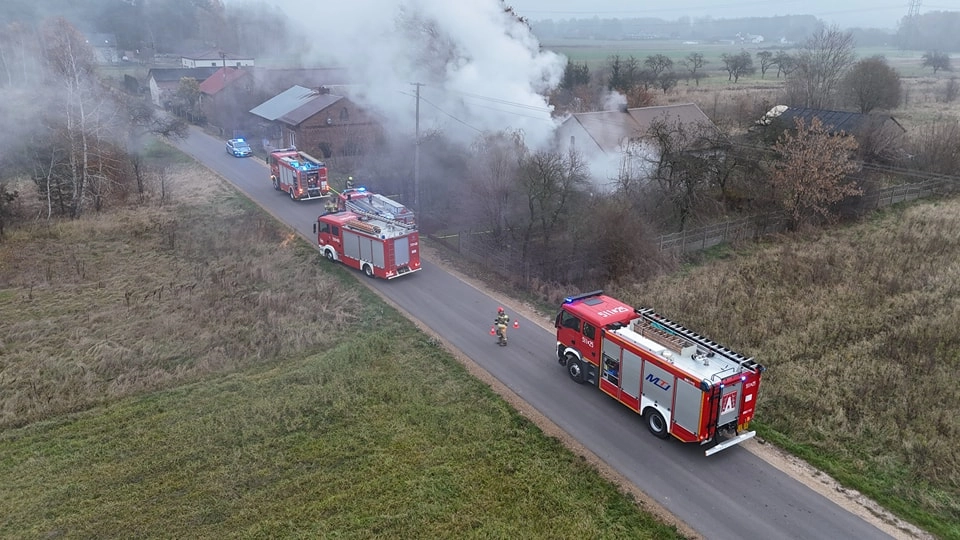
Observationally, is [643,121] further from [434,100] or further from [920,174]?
[920,174]

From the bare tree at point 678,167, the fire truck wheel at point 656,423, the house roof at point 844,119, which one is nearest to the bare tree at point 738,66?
the house roof at point 844,119

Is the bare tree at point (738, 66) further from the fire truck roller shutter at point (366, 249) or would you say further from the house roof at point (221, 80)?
the fire truck roller shutter at point (366, 249)

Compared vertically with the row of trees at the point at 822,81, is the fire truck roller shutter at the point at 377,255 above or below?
below

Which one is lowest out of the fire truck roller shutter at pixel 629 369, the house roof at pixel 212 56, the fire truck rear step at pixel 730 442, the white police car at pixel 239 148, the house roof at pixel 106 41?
the fire truck rear step at pixel 730 442

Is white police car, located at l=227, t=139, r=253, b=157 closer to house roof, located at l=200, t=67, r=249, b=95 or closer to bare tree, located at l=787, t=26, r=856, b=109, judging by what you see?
house roof, located at l=200, t=67, r=249, b=95

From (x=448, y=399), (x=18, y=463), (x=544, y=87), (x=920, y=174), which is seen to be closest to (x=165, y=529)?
(x=18, y=463)

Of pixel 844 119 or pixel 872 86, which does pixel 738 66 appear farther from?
pixel 844 119
